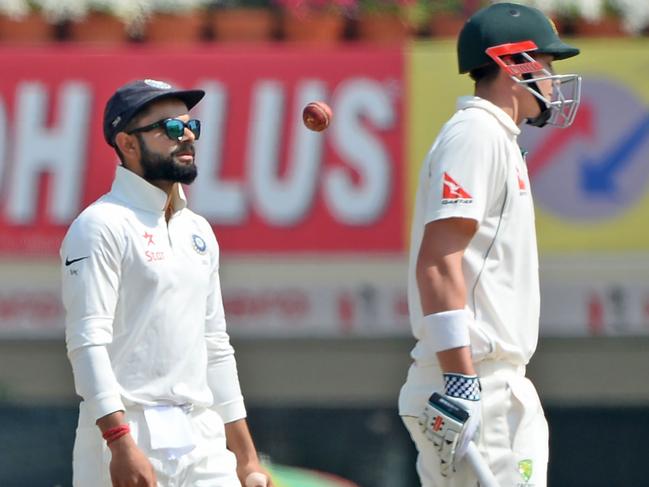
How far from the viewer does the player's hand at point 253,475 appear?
443 centimetres

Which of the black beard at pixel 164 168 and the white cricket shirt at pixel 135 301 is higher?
the black beard at pixel 164 168

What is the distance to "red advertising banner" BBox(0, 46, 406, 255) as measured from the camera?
8.20m

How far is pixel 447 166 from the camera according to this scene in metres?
4.01

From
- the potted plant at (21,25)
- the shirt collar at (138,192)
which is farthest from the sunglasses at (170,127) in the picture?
the potted plant at (21,25)

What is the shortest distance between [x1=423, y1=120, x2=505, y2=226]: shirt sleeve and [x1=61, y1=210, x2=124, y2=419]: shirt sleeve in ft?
2.75

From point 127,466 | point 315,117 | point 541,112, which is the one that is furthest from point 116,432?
point 541,112

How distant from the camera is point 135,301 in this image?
13.6 ft

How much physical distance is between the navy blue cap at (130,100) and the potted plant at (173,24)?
416 cm

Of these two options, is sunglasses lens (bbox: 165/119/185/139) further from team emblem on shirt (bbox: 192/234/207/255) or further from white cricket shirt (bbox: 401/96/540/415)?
white cricket shirt (bbox: 401/96/540/415)

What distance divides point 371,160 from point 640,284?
1504 mm

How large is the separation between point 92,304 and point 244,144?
170 inches

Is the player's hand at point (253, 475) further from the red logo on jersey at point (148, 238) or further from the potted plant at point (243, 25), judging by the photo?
the potted plant at point (243, 25)

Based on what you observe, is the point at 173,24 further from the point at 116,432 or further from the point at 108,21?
the point at 116,432

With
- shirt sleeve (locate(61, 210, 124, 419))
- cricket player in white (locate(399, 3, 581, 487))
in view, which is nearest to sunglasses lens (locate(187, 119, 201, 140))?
shirt sleeve (locate(61, 210, 124, 419))
